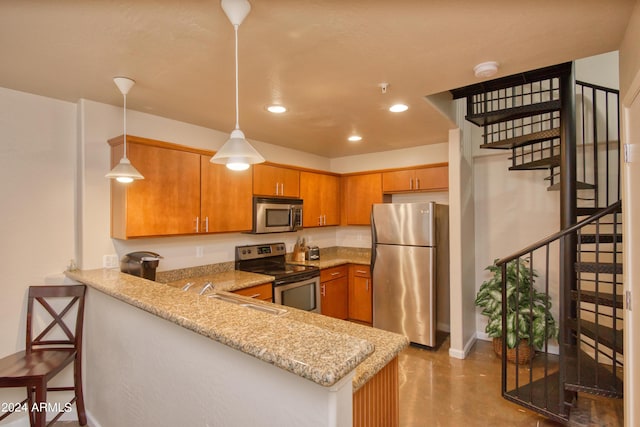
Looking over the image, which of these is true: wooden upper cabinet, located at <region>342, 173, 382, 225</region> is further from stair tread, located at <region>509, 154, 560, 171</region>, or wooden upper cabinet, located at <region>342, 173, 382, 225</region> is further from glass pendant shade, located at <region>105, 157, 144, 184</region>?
glass pendant shade, located at <region>105, 157, 144, 184</region>

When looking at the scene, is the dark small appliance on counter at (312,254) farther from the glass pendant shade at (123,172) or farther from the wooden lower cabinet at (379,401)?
the wooden lower cabinet at (379,401)

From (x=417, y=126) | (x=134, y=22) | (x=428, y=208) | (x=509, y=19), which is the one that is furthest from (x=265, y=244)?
(x=509, y=19)

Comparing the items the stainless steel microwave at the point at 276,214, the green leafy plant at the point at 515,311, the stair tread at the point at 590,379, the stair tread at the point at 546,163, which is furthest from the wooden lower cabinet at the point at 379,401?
the stair tread at the point at 546,163

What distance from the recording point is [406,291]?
3.65 meters

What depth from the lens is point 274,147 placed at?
13.3 ft

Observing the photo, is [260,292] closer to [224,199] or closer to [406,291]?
[224,199]

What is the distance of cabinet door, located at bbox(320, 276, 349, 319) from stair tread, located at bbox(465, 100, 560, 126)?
8.11ft

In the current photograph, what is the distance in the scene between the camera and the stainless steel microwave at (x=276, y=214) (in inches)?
136

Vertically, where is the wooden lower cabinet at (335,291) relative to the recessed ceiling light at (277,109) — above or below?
below

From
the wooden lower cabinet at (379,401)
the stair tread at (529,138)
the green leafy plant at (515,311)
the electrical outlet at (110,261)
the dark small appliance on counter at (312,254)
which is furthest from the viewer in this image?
the dark small appliance on counter at (312,254)

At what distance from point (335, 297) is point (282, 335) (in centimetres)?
315

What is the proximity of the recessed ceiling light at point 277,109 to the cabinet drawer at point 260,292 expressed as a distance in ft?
5.34

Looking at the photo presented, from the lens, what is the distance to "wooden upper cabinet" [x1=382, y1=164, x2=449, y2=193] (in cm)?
387

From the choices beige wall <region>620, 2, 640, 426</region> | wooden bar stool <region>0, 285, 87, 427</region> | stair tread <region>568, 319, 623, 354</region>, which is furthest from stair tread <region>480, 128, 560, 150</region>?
wooden bar stool <region>0, 285, 87, 427</region>
